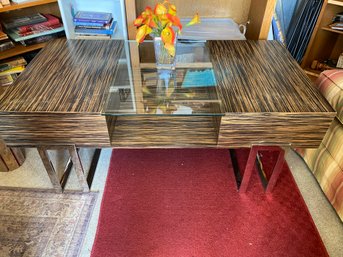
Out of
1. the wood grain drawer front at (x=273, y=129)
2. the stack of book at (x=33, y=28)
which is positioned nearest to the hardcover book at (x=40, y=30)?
the stack of book at (x=33, y=28)

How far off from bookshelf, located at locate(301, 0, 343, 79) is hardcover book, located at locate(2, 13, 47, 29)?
194 centimetres

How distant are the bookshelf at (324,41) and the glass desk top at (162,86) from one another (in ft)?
3.73

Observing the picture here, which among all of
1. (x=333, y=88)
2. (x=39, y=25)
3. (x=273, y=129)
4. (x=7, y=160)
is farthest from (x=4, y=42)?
(x=333, y=88)

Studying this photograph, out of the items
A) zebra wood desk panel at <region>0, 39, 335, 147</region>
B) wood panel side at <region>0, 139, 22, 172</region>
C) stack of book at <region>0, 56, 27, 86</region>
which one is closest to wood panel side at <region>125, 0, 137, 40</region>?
zebra wood desk panel at <region>0, 39, 335, 147</region>

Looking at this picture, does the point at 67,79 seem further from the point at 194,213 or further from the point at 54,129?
the point at 194,213

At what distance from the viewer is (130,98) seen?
3.77 ft

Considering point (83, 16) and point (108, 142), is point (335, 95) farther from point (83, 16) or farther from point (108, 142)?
point (83, 16)

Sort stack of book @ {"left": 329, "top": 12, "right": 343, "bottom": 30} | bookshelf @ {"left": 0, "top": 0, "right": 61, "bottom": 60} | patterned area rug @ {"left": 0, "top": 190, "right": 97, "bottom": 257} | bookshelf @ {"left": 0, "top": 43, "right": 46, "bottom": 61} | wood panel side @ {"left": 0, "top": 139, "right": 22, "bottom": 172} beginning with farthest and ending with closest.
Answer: stack of book @ {"left": 329, "top": 12, "right": 343, "bottom": 30}
bookshelf @ {"left": 0, "top": 43, "right": 46, "bottom": 61}
bookshelf @ {"left": 0, "top": 0, "right": 61, "bottom": 60}
wood panel side @ {"left": 0, "top": 139, "right": 22, "bottom": 172}
patterned area rug @ {"left": 0, "top": 190, "right": 97, "bottom": 257}

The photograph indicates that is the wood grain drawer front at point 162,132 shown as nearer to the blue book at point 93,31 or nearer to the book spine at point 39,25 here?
the blue book at point 93,31

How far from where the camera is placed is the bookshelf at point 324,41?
2014 mm

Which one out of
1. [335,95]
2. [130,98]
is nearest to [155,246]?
[130,98]

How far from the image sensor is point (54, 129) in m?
1.07

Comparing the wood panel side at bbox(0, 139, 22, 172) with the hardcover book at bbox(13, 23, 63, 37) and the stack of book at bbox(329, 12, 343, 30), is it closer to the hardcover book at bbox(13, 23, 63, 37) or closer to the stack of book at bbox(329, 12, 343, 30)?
the hardcover book at bbox(13, 23, 63, 37)

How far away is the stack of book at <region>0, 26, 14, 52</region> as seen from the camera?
5.30 feet
